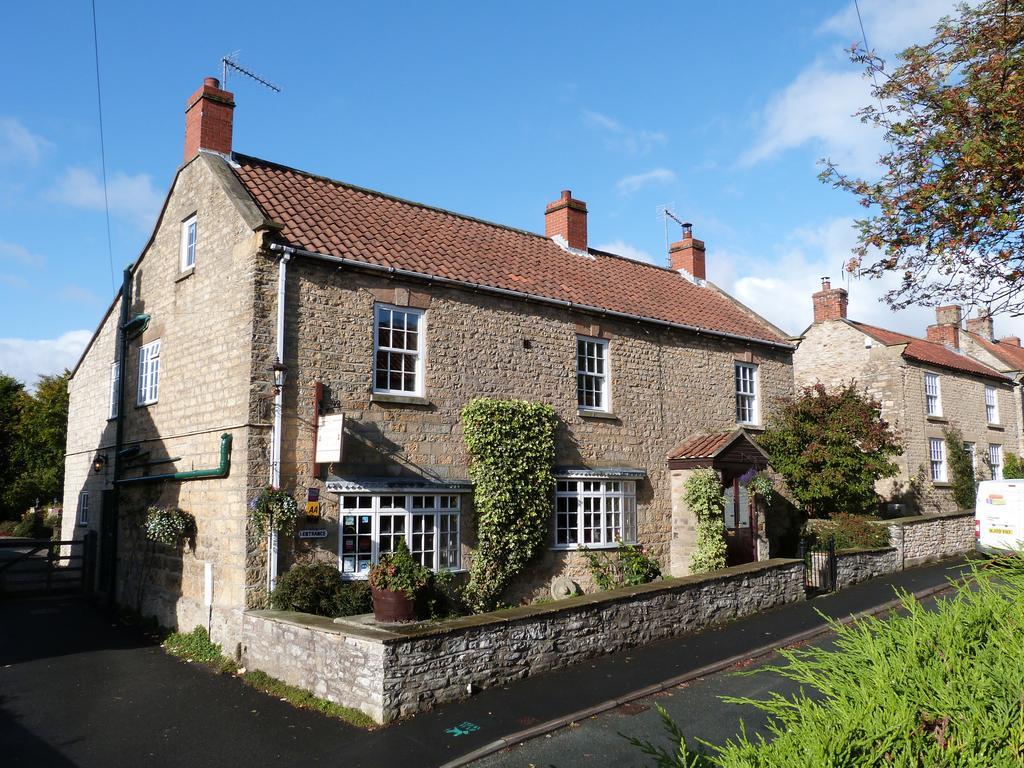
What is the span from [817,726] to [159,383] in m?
14.9

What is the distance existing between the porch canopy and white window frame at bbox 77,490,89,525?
48.1 ft

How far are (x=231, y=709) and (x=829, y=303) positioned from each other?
27.0 metres

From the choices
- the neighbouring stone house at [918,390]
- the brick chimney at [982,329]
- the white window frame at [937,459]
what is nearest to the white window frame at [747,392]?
the neighbouring stone house at [918,390]

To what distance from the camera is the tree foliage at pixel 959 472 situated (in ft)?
93.0

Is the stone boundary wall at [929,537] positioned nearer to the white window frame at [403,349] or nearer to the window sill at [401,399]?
the window sill at [401,399]

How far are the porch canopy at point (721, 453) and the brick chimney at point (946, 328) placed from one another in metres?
20.8

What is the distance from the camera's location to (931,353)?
1179 inches

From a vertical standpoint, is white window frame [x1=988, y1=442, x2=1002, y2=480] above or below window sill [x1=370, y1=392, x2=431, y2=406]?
below

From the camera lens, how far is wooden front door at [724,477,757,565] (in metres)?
17.6

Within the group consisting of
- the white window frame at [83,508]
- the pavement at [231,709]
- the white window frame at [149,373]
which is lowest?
the pavement at [231,709]

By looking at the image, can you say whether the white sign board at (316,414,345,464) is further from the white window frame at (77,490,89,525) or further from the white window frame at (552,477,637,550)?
the white window frame at (77,490,89,525)

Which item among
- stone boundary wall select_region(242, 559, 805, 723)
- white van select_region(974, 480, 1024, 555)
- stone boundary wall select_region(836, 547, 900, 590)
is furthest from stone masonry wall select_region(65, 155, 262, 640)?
white van select_region(974, 480, 1024, 555)

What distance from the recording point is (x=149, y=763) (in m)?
8.03

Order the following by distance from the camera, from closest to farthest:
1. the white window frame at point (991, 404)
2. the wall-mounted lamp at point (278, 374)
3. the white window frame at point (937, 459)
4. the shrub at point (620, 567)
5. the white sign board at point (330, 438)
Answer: the white sign board at point (330, 438), the wall-mounted lamp at point (278, 374), the shrub at point (620, 567), the white window frame at point (937, 459), the white window frame at point (991, 404)
